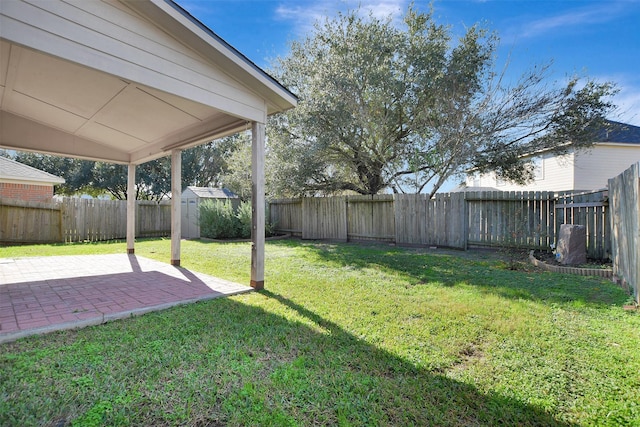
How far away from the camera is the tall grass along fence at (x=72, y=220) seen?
374 inches

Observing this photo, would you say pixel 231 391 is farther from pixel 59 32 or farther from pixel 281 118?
pixel 281 118

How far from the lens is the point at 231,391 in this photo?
2008 millimetres

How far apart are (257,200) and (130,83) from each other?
2.11 metres

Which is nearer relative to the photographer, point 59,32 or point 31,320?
point 59,32

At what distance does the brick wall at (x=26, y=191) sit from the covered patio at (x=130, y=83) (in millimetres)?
6220

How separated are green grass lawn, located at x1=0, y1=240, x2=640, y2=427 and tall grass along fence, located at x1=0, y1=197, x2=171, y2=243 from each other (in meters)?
9.77

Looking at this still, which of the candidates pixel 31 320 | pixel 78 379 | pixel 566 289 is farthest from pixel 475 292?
pixel 31 320

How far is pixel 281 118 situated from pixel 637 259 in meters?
9.27

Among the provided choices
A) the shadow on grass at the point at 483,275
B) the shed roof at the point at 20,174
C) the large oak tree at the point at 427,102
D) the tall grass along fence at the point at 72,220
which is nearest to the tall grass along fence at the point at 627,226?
the shadow on grass at the point at 483,275

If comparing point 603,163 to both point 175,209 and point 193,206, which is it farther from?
point 193,206

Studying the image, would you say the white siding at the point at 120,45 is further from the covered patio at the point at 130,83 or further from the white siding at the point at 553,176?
the white siding at the point at 553,176

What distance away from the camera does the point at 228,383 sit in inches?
82.3

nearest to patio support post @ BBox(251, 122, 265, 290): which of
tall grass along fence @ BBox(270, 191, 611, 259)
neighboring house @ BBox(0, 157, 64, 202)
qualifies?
tall grass along fence @ BBox(270, 191, 611, 259)

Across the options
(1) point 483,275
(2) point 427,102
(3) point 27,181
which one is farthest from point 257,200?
(3) point 27,181
